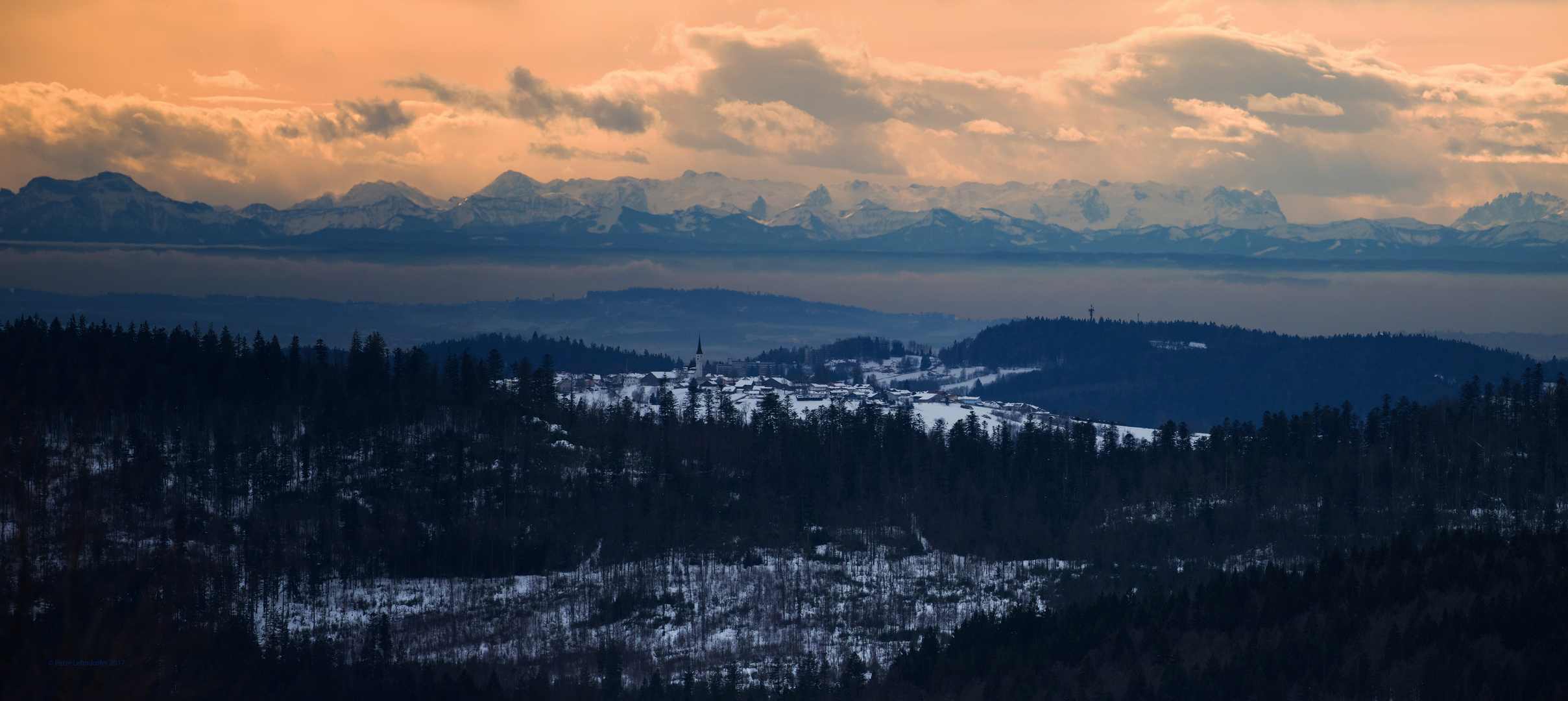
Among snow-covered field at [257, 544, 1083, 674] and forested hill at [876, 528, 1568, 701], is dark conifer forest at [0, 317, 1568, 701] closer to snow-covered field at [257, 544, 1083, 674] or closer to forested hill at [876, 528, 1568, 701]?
forested hill at [876, 528, 1568, 701]

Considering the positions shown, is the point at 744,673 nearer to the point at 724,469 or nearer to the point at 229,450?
the point at 724,469

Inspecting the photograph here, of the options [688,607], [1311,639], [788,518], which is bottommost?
[688,607]

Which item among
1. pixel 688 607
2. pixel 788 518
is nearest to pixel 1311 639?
pixel 688 607

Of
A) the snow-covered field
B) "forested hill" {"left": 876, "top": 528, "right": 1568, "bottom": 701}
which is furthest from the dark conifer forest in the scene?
the snow-covered field

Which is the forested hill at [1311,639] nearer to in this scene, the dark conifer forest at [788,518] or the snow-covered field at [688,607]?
the dark conifer forest at [788,518]

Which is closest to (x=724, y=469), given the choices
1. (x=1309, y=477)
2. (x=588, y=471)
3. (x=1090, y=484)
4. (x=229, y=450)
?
(x=588, y=471)

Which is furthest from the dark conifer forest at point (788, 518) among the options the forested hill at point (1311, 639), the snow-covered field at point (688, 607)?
the snow-covered field at point (688, 607)

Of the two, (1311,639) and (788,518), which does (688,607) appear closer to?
(788,518)
